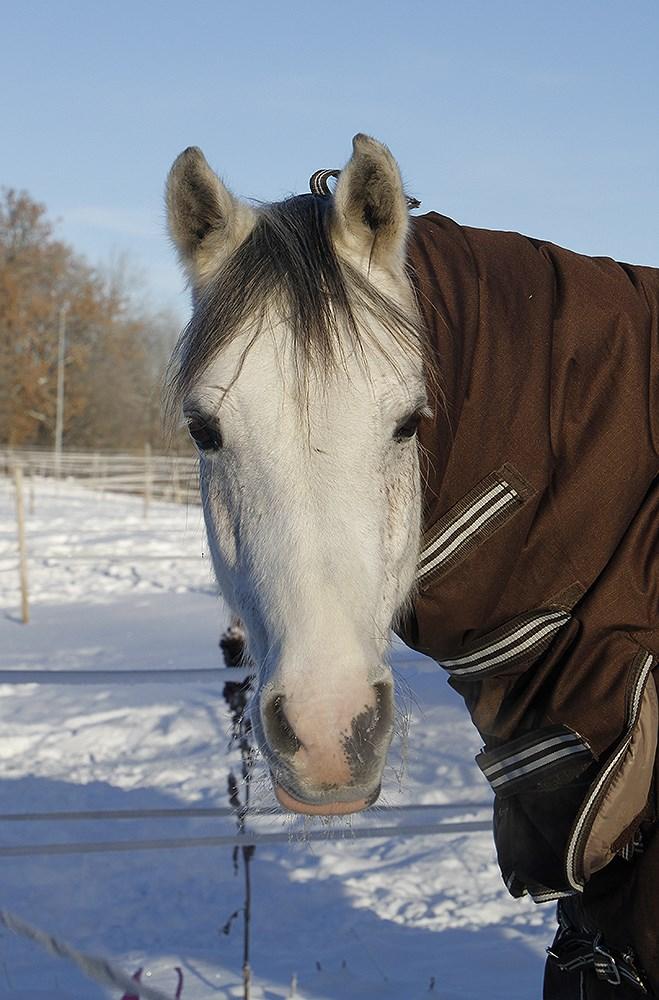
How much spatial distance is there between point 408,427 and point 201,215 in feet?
1.87

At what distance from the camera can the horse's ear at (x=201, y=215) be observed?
64.4 inches

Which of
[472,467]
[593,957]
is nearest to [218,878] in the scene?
[593,957]

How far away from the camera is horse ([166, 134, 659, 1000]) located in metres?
1.46

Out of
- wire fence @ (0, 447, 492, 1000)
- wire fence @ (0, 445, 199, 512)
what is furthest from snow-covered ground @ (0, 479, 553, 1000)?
wire fence @ (0, 445, 199, 512)

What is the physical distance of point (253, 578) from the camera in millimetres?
1456

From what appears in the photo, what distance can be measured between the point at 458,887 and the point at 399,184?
137 inches

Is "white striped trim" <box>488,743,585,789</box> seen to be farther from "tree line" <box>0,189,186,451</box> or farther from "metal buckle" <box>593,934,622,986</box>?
"tree line" <box>0,189,186,451</box>

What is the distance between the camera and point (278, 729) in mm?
1320

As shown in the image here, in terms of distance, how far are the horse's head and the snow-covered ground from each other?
371 mm

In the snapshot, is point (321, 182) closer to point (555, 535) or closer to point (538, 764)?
point (555, 535)

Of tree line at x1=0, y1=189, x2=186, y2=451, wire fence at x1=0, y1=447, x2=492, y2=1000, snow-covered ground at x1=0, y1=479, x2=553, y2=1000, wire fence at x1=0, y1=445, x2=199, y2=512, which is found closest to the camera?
wire fence at x1=0, y1=447, x2=492, y2=1000

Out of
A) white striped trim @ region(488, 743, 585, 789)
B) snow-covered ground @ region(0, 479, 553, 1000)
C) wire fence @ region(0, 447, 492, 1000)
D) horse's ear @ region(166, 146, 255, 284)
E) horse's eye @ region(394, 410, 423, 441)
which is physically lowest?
snow-covered ground @ region(0, 479, 553, 1000)

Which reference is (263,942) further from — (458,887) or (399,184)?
(399,184)

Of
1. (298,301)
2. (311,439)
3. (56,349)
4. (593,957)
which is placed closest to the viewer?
(311,439)
